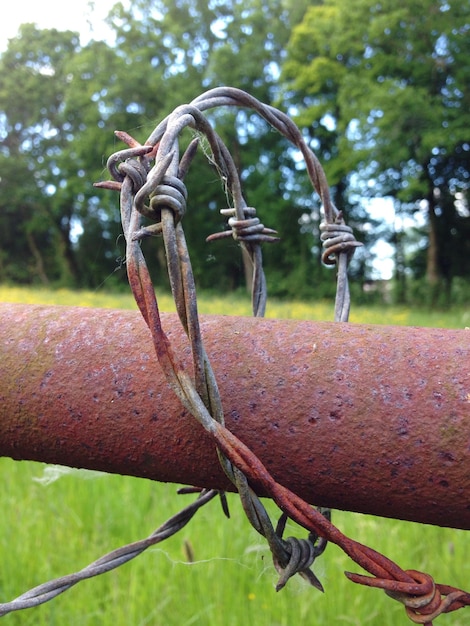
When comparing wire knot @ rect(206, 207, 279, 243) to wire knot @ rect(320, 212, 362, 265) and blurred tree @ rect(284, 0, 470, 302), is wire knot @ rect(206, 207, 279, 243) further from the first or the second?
blurred tree @ rect(284, 0, 470, 302)

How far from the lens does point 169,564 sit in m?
1.95

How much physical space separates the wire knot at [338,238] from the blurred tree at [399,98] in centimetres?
1550

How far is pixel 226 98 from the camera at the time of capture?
63 cm

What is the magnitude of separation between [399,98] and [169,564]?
51.6ft

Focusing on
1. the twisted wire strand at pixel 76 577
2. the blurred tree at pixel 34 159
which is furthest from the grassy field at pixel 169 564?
the blurred tree at pixel 34 159

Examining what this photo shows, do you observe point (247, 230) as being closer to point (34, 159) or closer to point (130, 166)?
point (130, 166)

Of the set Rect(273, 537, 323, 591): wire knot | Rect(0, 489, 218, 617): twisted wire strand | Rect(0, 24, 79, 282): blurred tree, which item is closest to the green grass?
Rect(0, 489, 218, 617): twisted wire strand

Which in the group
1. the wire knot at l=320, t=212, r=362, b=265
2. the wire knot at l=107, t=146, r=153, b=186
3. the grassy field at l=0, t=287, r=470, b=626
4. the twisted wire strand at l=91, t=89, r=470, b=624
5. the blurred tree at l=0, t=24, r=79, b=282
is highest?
the blurred tree at l=0, t=24, r=79, b=282

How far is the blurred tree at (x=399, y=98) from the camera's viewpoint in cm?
1546

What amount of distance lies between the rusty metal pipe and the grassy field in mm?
983

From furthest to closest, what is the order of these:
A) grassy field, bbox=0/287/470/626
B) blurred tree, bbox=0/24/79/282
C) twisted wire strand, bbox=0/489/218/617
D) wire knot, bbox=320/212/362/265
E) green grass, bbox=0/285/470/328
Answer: blurred tree, bbox=0/24/79/282 < green grass, bbox=0/285/470/328 < grassy field, bbox=0/287/470/626 < wire knot, bbox=320/212/362/265 < twisted wire strand, bbox=0/489/218/617

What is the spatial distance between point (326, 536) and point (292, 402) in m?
0.12

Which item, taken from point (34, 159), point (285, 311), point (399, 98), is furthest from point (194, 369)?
point (34, 159)

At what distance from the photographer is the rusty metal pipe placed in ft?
1.55
